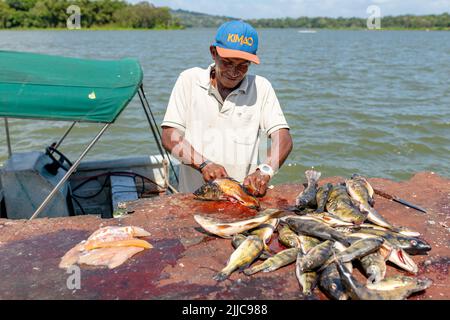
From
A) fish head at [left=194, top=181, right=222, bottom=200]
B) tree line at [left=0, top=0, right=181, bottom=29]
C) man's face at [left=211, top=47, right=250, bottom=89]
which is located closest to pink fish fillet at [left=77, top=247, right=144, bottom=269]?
fish head at [left=194, top=181, right=222, bottom=200]

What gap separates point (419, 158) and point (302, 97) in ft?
25.5

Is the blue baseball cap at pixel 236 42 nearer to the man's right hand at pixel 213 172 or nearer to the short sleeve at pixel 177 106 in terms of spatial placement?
the short sleeve at pixel 177 106

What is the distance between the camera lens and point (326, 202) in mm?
3619

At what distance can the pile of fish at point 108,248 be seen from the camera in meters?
2.85

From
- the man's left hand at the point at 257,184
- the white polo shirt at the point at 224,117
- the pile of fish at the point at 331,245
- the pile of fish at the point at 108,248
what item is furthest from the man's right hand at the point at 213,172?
the pile of fish at the point at 108,248

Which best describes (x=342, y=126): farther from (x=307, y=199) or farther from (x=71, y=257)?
(x=71, y=257)

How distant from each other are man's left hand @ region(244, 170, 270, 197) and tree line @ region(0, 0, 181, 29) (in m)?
32.7

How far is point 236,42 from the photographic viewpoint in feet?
13.0

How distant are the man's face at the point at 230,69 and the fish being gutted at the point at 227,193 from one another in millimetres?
1058

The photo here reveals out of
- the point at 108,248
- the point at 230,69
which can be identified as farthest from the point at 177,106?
the point at 108,248
